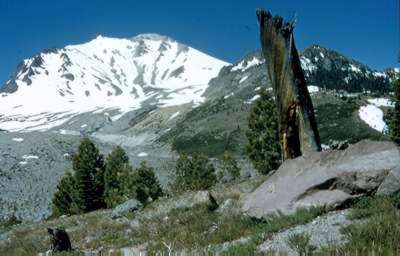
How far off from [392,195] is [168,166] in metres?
135

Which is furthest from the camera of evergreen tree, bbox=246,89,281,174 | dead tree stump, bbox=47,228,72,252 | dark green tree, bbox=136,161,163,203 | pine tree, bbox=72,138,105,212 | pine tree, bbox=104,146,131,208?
pine tree, bbox=72,138,105,212

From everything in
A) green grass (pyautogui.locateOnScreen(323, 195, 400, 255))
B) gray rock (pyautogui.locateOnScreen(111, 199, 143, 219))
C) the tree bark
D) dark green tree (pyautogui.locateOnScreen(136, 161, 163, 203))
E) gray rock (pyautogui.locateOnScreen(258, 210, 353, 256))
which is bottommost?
gray rock (pyautogui.locateOnScreen(258, 210, 353, 256))

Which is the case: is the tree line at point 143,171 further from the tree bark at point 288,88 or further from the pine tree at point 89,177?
the tree bark at point 288,88

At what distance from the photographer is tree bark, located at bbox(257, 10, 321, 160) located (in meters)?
21.1

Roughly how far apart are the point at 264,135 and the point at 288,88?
1437 inches

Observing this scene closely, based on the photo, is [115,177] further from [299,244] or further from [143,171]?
[299,244]

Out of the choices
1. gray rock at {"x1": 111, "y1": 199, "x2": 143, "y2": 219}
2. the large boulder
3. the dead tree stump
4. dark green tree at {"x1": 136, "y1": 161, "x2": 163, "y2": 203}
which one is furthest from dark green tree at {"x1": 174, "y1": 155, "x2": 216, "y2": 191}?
Answer: the dead tree stump

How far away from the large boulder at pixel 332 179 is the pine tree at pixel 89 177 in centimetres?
6089

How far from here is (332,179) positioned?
16.1 metres

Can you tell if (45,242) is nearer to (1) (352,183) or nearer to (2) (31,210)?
(1) (352,183)

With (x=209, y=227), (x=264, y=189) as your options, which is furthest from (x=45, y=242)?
(x=264, y=189)

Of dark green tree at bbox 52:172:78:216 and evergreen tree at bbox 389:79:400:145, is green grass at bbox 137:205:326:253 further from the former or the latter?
dark green tree at bbox 52:172:78:216

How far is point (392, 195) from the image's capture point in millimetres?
14547

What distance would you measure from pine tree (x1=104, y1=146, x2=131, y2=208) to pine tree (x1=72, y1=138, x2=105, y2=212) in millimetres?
3235
